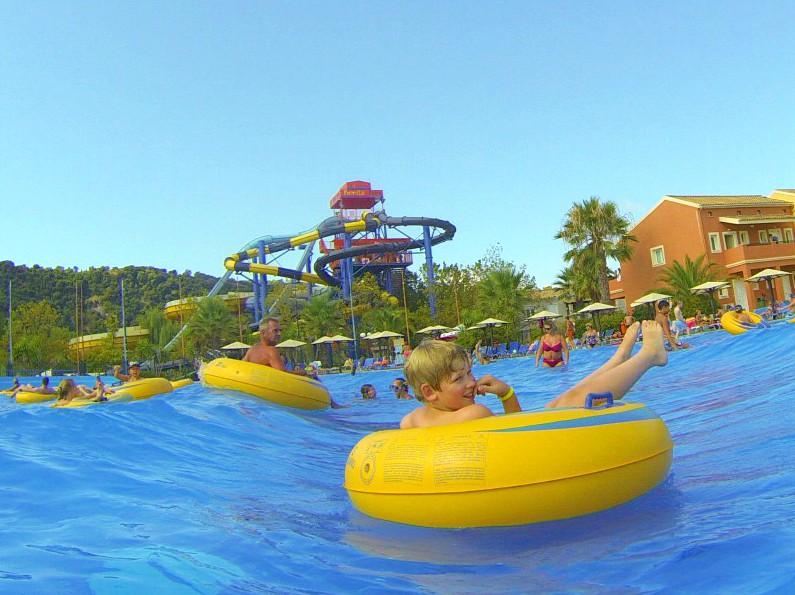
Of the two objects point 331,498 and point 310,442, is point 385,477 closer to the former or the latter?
point 331,498

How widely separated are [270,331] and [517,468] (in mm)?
6545

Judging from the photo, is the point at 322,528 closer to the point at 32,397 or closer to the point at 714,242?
the point at 32,397

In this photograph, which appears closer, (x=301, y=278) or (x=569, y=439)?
(x=569, y=439)

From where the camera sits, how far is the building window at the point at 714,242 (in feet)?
95.8

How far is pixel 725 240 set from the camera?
2984 cm

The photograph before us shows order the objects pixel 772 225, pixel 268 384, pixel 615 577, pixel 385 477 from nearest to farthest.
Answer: pixel 615 577, pixel 385 477, pixel 268 384, pixel 772 225

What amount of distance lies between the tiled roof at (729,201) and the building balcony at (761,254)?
7.65 feet

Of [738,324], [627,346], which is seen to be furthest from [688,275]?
[627,346]

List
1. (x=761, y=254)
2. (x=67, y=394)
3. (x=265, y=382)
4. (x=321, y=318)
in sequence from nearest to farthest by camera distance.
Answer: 1. (x=265, y=382)
2. (x=67, y=394)
3. (x=761, y=254)
4. (x=321, y=318)

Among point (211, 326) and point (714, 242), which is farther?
point (211, 326)

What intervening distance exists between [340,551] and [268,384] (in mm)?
6113

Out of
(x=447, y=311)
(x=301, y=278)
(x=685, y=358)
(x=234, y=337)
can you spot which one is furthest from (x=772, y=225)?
(x=234, y=337)

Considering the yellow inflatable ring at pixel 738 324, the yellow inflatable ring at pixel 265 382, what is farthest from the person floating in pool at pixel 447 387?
the yellow inflatable ring at pixel 738 324

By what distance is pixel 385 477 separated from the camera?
3074 millimetres
